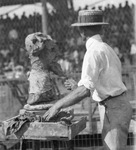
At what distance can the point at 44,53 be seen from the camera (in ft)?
16.4

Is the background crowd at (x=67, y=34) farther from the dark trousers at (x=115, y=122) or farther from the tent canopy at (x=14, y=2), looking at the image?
the dark trousers at (x=115, y=122)

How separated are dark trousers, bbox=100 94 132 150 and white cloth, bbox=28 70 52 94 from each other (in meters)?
0.84

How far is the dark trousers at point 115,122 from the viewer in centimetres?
429

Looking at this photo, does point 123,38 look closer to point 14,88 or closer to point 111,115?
point 14,88

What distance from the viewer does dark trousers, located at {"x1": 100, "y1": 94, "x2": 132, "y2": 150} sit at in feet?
14.1

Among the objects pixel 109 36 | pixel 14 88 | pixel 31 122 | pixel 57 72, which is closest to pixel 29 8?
pixel 109 36

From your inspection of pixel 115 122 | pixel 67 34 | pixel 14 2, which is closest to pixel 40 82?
pixel 115 122

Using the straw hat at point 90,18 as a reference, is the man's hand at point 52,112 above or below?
below

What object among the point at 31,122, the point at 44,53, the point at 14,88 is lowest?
the point at 14,88

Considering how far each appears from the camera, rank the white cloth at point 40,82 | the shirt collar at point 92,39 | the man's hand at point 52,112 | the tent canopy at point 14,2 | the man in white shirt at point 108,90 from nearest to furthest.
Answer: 1. the man's hand at point 52,112
2. the man in white shirt at point 108,90
3. the shirt collar at point 92,39
4. the white cloth at point 40,82
5. the tent canopy at point 14,2

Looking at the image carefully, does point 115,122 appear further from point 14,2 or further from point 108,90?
point 14,2

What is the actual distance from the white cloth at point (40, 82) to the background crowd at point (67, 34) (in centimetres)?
373

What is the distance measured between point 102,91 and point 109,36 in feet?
16.2

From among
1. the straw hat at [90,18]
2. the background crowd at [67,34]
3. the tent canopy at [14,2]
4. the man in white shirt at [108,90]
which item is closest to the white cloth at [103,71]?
the man in white shirt at [108,90]
